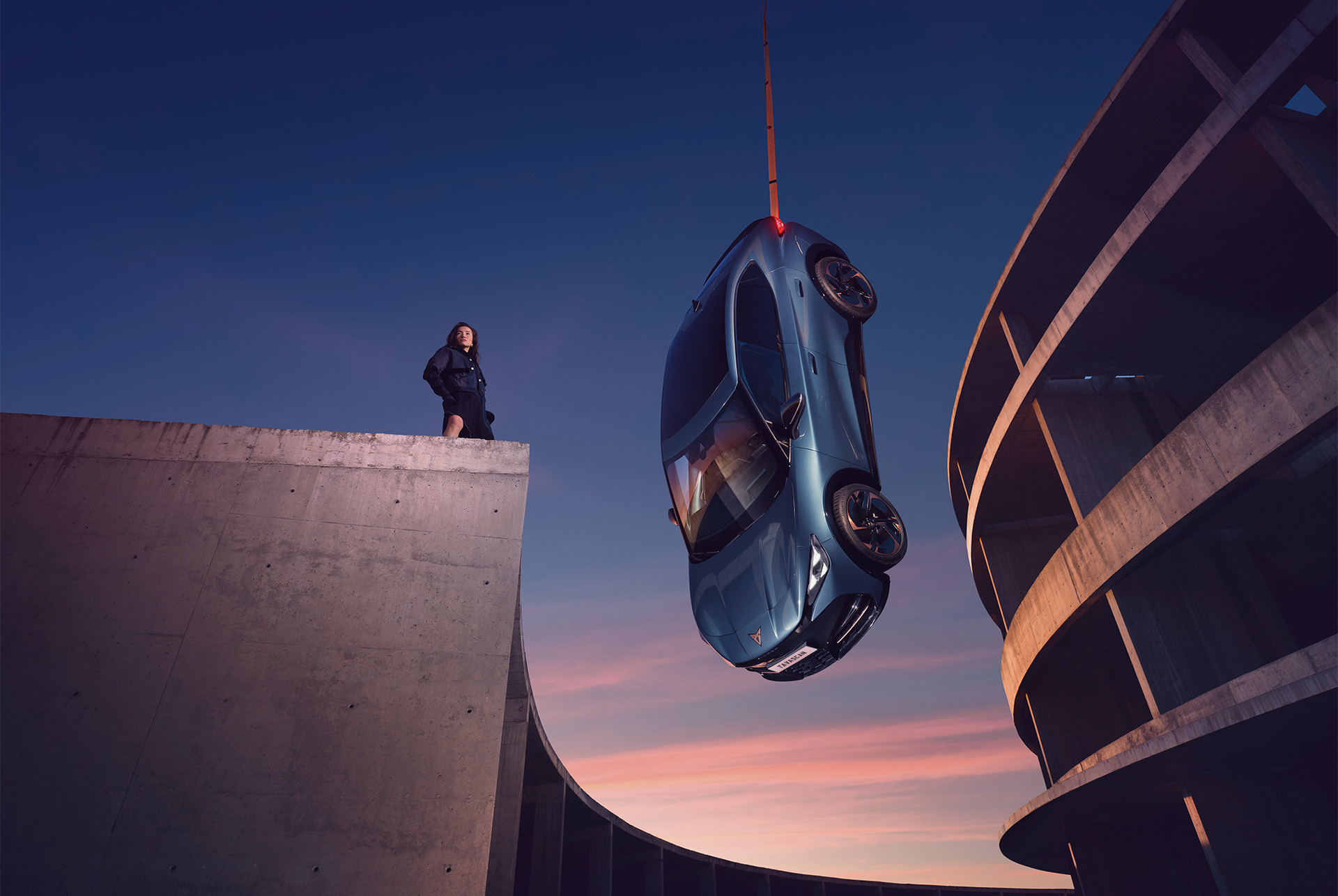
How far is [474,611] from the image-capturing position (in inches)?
188

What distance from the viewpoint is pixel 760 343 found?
4.10 m

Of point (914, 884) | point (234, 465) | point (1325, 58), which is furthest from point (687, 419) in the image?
point (914, 884)

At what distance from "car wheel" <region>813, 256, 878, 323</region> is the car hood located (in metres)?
1.27

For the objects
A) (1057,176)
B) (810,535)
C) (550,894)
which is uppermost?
(1057,176)

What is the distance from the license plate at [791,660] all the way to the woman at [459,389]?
3289 millimetres

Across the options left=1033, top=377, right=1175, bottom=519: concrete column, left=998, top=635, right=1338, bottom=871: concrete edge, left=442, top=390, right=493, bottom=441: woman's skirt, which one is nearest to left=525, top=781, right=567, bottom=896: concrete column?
left=998, top=635, right=1338, bottom=871: concrete edge

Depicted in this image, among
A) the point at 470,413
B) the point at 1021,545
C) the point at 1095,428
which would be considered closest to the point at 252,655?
the point at 470,413

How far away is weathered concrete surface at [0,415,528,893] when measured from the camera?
3.92m

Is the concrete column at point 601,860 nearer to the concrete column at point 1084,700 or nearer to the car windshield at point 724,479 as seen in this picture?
the concrete column at point 1084,700

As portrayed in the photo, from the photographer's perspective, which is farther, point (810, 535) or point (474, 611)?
point (474, 611)

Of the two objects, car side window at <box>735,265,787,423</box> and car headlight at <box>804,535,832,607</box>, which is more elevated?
car side window at <box>735,265,787,423</box>

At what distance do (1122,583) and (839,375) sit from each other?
817cm

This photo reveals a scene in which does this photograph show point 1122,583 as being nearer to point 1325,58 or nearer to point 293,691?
point 1325,58

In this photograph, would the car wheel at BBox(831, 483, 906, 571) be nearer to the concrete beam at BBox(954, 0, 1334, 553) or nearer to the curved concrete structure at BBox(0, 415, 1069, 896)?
the curved concrete structure at BBox(0, 415, 1069, 896)
